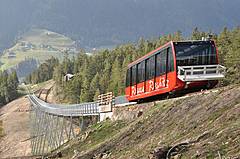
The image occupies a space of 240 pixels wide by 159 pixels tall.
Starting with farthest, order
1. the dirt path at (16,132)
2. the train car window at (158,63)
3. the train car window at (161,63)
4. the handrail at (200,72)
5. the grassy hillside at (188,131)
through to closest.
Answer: the dirt path at (16,132), the train car window at (158,63), the train car window at (161,63), the handrail at (200,72), the grassy hillside at (188,131)

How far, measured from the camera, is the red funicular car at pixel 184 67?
26.2 metres

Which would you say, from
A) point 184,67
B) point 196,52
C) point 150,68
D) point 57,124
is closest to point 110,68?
point 57,124

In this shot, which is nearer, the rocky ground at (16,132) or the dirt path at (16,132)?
the rocky ground at (16,132)

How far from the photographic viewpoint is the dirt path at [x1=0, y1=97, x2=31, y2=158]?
81.0 metres

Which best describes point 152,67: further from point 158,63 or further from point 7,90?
point 7,90

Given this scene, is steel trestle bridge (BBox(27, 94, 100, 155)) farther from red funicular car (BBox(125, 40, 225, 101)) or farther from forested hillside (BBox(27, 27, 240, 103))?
forested hillside (BBox(27, 27, 240, 103))

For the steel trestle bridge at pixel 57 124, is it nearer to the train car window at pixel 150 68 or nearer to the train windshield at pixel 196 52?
the train car window at pixel 150 68

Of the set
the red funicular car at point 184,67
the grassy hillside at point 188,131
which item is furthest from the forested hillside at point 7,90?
the grassy hillside at point 188,131

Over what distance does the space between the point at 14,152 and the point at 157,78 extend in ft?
185

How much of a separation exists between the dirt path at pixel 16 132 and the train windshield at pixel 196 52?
55.4 metres

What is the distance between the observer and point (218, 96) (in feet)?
57.3

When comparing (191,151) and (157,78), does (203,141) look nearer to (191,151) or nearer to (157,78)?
(191,151)

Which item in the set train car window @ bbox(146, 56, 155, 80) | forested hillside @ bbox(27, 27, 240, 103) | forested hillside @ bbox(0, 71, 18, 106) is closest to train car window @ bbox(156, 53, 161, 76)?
train car window @ bbox(146, 56, 155, 80)

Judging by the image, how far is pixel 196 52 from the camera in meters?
27.5
